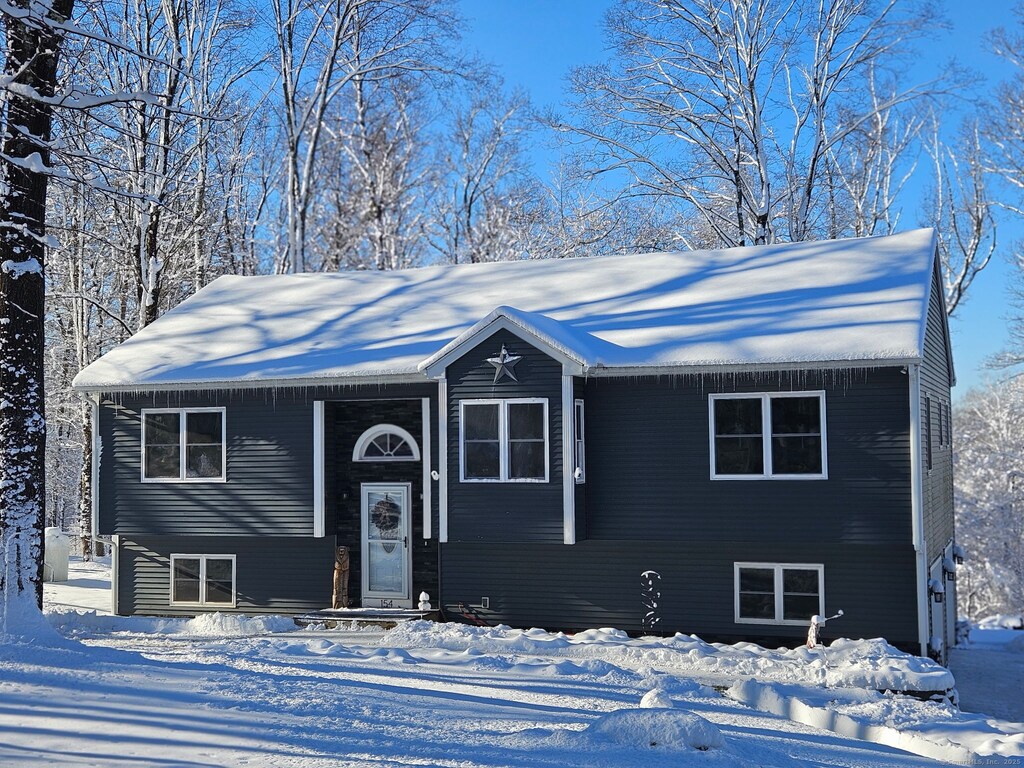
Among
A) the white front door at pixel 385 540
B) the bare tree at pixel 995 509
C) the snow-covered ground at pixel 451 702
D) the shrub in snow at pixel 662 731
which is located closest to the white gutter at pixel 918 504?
Answer: the snow-covered ground at pixel 451 702

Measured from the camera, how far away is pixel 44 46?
11.7 metres

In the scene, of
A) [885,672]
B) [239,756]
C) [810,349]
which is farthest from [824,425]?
[239,756]

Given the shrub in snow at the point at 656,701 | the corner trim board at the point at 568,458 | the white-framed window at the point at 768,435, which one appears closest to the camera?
the shrub in snow at the point at 656,701

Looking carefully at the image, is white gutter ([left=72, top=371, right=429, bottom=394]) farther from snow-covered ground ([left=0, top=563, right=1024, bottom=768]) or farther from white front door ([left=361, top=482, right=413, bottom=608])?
snow-covered ground ([left=0, top=563, right=1024, bottom=768])

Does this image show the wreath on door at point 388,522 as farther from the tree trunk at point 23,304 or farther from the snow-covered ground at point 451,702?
the tree trunk at point 23,304

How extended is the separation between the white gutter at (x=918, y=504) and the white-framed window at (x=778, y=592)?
1.40m

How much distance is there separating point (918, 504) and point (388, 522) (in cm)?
889

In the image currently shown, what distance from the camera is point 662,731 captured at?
25.3 ft

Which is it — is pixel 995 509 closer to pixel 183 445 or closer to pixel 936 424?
pixel 936 424

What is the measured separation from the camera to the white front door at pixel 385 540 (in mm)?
18672

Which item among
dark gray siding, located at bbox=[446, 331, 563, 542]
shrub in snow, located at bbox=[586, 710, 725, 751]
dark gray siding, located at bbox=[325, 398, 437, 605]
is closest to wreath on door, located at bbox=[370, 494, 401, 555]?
dark gray siding, located at bbox=[325, 398, 437, 605]

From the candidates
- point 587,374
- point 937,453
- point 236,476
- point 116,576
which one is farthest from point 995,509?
point 116,576

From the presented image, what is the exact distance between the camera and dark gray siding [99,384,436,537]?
18.3 metres

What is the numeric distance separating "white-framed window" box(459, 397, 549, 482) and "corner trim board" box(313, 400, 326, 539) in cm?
280
